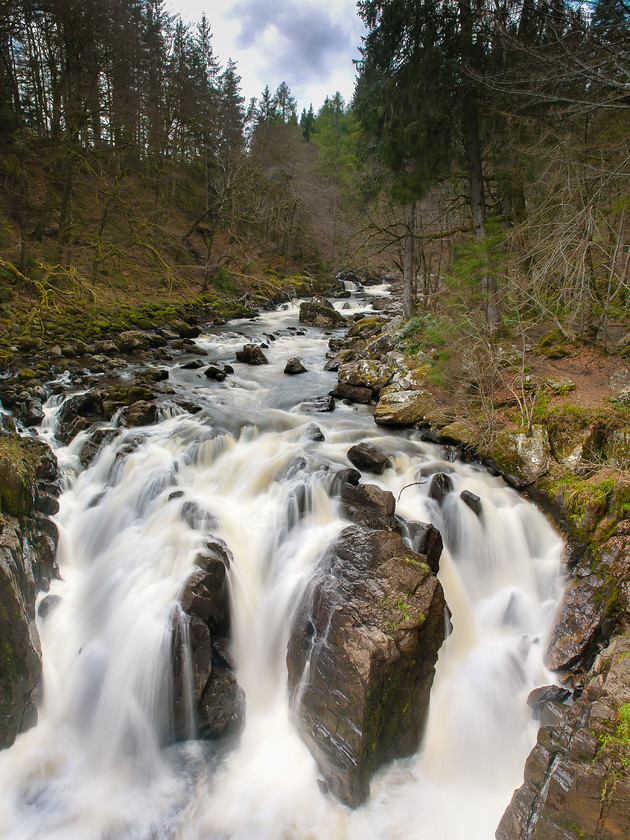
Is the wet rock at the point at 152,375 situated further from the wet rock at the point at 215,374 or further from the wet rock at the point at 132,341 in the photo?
the wet rock at the point at 132,341

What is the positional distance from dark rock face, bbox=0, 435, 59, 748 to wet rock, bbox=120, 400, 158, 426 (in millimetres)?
2621

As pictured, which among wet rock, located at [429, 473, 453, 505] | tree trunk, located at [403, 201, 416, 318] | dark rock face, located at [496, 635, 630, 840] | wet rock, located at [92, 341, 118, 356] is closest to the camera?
dark rock face, located at [496, 635, 630, 840]

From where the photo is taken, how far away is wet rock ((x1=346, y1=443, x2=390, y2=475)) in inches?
305

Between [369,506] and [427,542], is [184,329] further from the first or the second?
[427,542]

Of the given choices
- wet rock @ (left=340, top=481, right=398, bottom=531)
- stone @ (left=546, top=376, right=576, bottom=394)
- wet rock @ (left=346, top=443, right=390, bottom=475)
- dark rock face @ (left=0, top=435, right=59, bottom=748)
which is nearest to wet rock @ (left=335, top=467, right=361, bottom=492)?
wet rock @ (left=340, top=481, right=398, bottom=531)

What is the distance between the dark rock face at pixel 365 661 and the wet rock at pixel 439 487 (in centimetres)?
215

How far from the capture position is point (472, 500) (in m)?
6.88

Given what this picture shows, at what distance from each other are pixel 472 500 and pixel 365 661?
3.57 metres

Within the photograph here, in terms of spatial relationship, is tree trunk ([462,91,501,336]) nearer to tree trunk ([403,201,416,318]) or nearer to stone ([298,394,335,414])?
tree trunk ([403,201,416,318])

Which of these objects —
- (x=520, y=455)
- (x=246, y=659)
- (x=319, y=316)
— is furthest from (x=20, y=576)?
(x=319, y=316)

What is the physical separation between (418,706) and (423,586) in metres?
1.22

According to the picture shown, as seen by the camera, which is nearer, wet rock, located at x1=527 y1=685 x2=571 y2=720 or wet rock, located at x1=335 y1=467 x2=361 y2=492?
wet rock, located at x1=527 y1=685 x2=571 y2=720

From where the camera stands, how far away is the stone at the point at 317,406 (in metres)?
10.9

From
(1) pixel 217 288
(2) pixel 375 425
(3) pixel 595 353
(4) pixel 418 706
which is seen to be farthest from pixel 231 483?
(1) pixel 217 288
